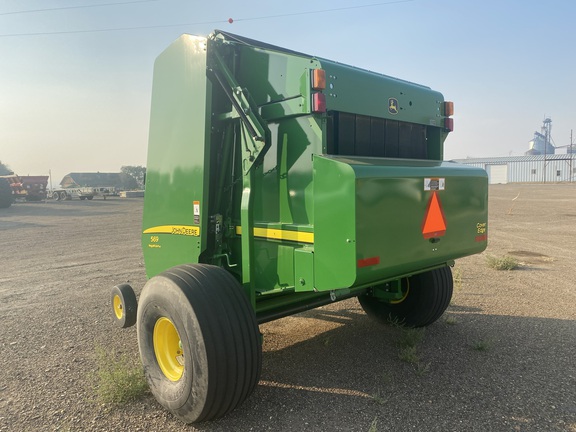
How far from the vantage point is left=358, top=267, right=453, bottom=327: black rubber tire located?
4430 mm

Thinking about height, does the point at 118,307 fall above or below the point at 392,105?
below

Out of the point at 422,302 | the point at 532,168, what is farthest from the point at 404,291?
the point at 532,168

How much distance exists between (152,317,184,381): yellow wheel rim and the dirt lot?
0.29m

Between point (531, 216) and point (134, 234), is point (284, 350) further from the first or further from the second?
point (531, 216)

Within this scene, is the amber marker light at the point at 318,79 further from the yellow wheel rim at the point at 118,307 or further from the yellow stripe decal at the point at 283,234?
the yellow wheel rim at the point at 118,307

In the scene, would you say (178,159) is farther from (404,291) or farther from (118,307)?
(404,291)

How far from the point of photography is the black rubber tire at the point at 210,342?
2.69 m

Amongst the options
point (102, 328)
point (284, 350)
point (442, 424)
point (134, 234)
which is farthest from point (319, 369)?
point (134, 234)

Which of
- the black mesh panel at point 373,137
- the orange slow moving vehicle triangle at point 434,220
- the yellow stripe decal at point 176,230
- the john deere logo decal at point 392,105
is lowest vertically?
the yellow stripe decal at point 176,230

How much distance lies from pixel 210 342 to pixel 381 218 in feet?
4.34

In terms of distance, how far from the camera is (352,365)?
12.3 ft

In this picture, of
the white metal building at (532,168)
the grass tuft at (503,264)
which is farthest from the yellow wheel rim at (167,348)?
the white metal building at (532,168)

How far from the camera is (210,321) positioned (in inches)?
107

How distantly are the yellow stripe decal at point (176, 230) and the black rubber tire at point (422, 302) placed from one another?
216 centimetres
